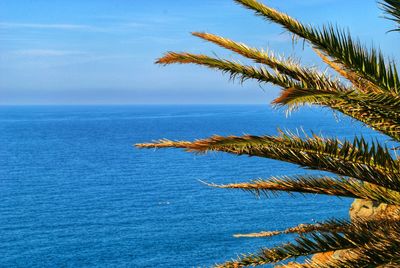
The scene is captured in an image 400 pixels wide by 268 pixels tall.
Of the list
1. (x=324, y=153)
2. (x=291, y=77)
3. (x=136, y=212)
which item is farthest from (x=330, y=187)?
(x=136, y=212)

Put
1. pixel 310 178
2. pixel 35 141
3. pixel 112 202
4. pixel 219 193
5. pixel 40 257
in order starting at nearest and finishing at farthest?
pixel 310 178 → pixel 40 257 → pixel 112 202 → pixel 219 193 → pixel 35 141

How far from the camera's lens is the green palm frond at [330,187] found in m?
6.93

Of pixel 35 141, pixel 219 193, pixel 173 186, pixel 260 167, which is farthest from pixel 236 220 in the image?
pixel 35 141

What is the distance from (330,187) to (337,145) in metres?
0.76

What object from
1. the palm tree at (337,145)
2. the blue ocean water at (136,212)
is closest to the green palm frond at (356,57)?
the palm tree at (337,145)

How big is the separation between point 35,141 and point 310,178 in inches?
6148

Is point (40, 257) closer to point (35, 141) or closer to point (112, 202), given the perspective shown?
point (112, 202)

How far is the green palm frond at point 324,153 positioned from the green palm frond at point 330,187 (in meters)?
0.39

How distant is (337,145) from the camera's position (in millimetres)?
6875

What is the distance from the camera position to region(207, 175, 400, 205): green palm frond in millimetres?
6934

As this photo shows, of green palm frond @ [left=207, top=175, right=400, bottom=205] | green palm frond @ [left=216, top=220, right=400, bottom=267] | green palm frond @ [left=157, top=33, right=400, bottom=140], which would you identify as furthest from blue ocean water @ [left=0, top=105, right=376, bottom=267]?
green palm frond @ [left=216, top=220, right=400, bottom=267]

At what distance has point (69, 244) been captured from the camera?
55.2 metres

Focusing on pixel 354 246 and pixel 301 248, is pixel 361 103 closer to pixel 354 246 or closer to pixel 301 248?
pixel 354 246

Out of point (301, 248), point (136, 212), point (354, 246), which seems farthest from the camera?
point (136, 212)
